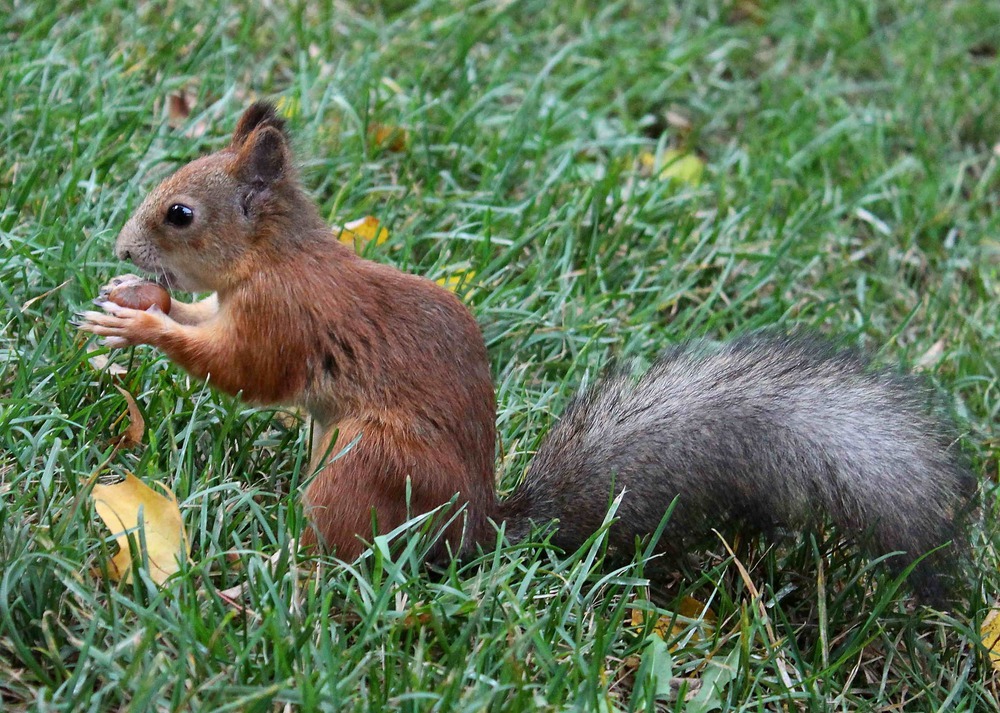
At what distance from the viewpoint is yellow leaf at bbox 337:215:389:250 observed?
337cm

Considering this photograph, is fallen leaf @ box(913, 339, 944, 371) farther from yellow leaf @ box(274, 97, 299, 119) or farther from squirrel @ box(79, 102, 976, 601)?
yellow leaf @ box(274, 97, 299, 119)

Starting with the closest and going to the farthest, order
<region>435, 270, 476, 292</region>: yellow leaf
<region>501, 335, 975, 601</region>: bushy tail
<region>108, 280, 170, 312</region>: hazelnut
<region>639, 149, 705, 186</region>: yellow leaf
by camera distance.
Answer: <region>501, 335, 975, 601</region>: bushy tail < <region>108, 280, 170, 312</region>: hazelnut < <region>435, 270, 476, 292</region>: yellow leaf < <region>639, 149, 705, 186</region>: yellow leaf

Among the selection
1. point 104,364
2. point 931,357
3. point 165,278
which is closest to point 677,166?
point 931,357

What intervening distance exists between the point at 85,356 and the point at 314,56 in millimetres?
1918

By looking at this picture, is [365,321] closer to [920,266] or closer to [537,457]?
[537,457]

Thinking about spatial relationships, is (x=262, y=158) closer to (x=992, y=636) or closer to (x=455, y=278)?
(x=455, y=278)

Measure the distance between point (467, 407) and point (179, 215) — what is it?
803 millimetres

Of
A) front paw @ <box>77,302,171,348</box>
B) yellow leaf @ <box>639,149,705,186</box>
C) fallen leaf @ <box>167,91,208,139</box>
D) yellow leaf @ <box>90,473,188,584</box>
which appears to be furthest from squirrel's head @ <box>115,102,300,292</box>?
yellow leaf @ <box>639,149,705,186</box>

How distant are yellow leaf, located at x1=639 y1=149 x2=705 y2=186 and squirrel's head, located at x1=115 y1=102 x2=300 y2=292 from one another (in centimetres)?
187

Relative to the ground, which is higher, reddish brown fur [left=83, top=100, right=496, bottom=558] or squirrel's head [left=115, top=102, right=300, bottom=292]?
squirrel's head [left=115, top=102, right=300, bottom=292]

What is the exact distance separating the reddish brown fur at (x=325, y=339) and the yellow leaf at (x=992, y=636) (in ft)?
3.85

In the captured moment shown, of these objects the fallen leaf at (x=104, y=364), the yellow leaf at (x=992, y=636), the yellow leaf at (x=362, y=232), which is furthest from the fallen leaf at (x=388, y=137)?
the yellow leaf at (x=992, y=636)

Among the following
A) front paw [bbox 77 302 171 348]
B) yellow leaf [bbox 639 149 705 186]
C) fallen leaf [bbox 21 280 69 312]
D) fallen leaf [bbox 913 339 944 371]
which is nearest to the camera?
front paw [bbox 77 302 171 348]

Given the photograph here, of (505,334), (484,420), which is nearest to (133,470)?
(484,420)
